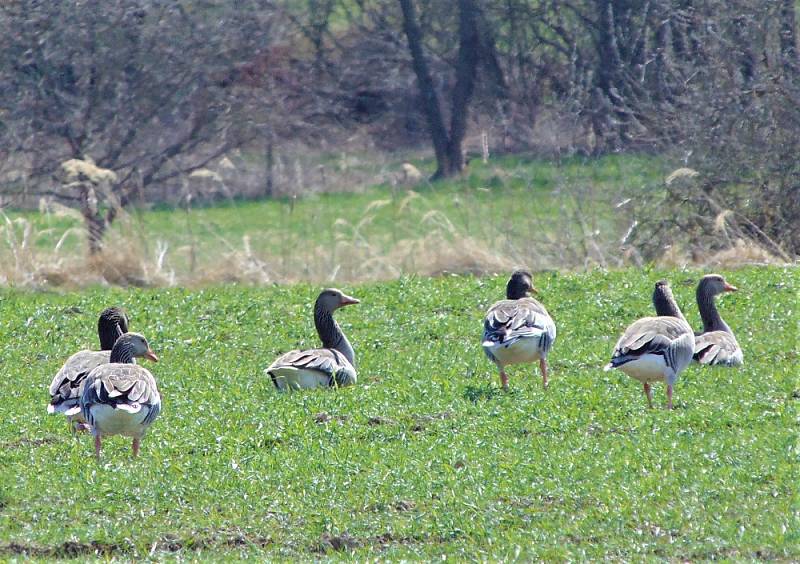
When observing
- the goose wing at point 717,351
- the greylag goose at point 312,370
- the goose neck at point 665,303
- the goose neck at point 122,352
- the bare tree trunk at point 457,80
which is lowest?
the goose wing at point 717,351

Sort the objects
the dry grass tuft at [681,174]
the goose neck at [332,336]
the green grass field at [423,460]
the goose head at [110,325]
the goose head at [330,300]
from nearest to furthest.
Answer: the green grass field at [423,460]
the goose head at [110,325]
the goose neck at [332,336]
the goose head at [330,300]
the dry grass tuft at [681,174]

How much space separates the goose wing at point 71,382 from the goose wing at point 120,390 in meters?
0.53

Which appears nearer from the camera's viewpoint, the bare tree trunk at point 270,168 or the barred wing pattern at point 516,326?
the barred wing pattern at point 516,326

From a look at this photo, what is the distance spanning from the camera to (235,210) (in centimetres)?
2420

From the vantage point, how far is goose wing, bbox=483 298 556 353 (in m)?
10.6

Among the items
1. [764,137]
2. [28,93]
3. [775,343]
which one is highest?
[28,93]

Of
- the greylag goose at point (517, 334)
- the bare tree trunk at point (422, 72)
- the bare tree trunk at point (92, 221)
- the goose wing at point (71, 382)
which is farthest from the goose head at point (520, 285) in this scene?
the bare tree trunk at point (422, 72)

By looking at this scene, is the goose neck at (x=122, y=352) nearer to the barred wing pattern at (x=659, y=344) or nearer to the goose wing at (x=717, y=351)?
the barred wing pattern at (x=659, y=344)

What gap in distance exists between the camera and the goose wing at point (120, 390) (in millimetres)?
8789

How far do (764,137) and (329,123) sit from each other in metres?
12.2

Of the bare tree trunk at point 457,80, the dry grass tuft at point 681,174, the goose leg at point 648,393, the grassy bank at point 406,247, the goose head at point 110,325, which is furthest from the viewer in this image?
the bare tree trunk at point 457,80

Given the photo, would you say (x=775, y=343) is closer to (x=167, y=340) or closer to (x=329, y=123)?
(x=167, y=340)

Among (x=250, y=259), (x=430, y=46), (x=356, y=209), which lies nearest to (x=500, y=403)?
(x=250, y=259)

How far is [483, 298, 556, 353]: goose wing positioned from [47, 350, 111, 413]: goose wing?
11.0 feet
